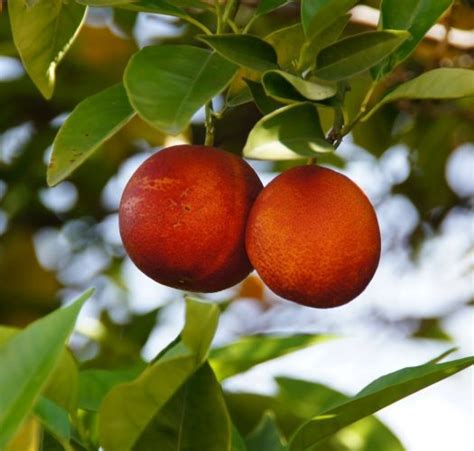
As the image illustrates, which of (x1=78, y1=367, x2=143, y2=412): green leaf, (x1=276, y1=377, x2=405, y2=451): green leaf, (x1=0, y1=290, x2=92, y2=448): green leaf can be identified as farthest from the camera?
(x1=276, y1=377, x2=405, y2=451): green leaf

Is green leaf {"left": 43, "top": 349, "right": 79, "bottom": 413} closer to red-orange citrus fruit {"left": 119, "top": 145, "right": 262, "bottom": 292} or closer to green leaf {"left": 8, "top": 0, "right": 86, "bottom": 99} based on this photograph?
red-orange citrus fruit {"left": 119, "top": 145, "right": 262, "bottom": 292}

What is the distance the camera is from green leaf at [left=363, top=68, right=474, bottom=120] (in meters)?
1.10

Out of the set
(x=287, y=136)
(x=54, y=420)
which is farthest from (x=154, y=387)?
(x=287, y=136)

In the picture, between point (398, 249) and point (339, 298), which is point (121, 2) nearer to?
point (339, 298)

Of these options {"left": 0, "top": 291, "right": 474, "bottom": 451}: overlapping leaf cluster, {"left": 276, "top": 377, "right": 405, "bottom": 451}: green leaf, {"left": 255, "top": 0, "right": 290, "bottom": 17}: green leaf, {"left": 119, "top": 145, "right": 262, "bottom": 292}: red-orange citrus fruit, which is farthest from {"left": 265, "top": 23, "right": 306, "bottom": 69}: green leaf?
{"left": 276, "top": 377, "right": 405, "bottom": 451}: green leaf

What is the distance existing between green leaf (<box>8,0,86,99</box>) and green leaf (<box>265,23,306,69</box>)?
0.71ft

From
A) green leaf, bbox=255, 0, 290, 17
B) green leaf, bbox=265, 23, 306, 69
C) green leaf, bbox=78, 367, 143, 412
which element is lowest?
green leaf, bbox=78, 367, 143, 412

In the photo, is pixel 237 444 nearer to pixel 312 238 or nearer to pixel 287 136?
pixel 312 238

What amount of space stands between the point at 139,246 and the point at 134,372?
56cm

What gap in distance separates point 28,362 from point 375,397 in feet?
1.17

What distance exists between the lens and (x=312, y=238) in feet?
3.72

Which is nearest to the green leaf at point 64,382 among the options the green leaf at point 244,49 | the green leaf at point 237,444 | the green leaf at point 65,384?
the green leaf at point 65,384

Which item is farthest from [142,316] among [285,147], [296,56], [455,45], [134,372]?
[285,147]

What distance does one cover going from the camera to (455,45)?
2.10m
